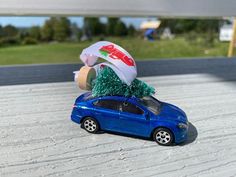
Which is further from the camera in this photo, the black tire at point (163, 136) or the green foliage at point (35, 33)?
the green foliage at point (35, 33)

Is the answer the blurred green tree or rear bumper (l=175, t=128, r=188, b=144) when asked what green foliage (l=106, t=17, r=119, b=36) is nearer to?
the blurred green tree

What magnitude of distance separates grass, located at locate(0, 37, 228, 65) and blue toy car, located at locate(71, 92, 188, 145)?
8490 mm

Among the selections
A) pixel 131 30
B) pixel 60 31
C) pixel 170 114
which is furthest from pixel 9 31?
pixel 170 114

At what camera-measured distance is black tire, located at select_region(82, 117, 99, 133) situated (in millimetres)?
3974

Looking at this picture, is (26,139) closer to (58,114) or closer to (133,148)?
(58,114)

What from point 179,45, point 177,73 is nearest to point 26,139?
point 177,73

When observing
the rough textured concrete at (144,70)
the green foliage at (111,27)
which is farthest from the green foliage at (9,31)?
the rough textured concrete at (144,70)

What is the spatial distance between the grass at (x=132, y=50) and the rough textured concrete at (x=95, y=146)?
7.63 meters

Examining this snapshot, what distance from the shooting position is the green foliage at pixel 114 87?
12.8 feet

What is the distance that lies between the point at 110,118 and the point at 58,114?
4.05 ft

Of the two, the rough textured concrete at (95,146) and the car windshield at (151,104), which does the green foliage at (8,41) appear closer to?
the rough textured concrete at (95,146)

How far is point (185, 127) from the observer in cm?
379

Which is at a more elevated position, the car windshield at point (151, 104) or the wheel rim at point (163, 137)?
the car windshield at point (151, 104)

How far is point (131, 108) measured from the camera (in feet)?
12.5
